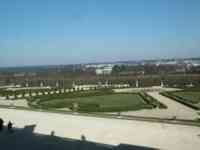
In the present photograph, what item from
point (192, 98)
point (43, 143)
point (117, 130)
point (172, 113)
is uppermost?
point (192, 98)

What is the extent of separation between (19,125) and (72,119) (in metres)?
3.31

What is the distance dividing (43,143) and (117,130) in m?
4.03

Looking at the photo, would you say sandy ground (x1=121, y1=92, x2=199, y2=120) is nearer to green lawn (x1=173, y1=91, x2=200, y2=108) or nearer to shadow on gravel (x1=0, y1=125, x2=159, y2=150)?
green lawn (x1=173, y1=91, x2=200, y2=108)

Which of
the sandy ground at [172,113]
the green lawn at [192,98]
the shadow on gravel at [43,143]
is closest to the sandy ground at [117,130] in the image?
the shadow on gravel at [43,143]

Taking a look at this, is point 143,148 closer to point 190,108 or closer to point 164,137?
point 164,137

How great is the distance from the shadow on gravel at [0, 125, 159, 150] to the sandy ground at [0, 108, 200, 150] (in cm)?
56

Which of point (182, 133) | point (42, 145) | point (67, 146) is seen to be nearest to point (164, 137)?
point (182, 133)

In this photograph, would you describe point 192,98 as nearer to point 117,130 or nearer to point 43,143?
point 117,130

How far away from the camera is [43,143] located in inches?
493

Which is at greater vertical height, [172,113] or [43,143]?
[172,113]

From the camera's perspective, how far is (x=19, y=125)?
1667 centimetres

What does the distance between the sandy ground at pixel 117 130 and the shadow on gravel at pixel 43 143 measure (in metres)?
0.56

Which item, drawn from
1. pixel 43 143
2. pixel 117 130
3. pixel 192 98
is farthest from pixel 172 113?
pixel 43 143

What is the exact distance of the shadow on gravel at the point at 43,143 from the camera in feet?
38.3
